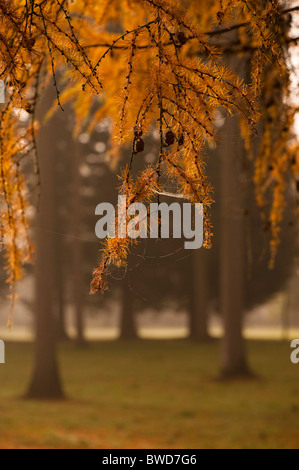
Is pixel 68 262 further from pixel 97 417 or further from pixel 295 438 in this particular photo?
pixel 295 438

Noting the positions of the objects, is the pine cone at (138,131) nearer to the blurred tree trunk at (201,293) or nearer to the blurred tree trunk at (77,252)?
the blurred tree trunk at (77,252)

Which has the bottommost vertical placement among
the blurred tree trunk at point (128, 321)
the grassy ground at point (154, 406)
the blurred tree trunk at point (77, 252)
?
the grassy ground at point (154, 406)

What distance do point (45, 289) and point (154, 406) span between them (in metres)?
2.92

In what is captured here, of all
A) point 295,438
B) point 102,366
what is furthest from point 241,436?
point 102,366

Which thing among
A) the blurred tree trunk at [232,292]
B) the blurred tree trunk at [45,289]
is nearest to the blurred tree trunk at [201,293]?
the blurred tree trunk at [232,292]

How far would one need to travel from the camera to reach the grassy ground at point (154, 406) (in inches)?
321

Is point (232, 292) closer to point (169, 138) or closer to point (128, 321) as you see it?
point (169, 138)

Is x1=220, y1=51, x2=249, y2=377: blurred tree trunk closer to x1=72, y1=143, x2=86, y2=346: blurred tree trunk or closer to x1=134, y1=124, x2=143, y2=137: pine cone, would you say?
x1=72, y1=143, x2=86, y2=346: blurred tree trunk

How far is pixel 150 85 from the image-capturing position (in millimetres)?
1834

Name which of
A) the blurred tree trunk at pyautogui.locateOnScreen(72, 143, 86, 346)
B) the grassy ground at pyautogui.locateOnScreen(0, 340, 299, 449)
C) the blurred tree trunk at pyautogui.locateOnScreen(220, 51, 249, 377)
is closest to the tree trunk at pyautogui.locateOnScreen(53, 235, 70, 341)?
the blurred tree trunk at pyautogui.locateOnScreen(72, 143, 86, 346)

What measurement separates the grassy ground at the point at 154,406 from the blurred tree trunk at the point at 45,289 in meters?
0.47

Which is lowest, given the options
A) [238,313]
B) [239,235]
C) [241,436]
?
[241,436]

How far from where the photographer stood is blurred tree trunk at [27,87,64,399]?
37.2ft

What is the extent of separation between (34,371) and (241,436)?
4.99 meters
